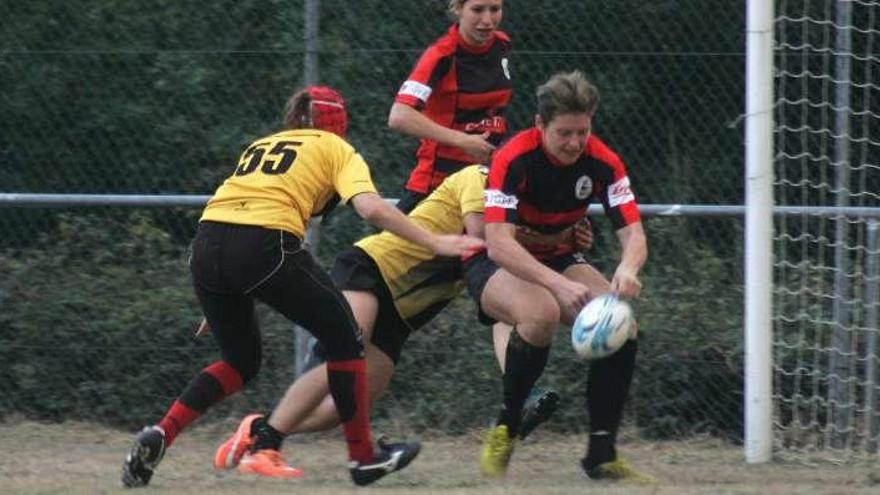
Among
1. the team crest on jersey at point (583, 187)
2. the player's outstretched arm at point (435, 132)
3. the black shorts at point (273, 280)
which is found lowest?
the black shorts at point (273, 280)

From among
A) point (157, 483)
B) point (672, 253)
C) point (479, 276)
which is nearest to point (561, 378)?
point (672, 253)

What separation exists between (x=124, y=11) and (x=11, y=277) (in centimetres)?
149

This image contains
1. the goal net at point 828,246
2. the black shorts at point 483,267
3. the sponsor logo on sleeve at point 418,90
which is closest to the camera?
the black shorts at point 483,267

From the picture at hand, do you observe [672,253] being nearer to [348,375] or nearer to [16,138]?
[348,375]

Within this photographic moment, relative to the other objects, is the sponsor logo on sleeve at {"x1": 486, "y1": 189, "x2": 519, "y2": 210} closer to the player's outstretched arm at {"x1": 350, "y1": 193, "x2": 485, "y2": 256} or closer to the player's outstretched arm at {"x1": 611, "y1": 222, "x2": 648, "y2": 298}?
the player's outstretched arm at {"x1": 350, "y1": 193, "x2": 485, "y2": 256}

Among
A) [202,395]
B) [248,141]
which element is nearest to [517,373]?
[202,395]

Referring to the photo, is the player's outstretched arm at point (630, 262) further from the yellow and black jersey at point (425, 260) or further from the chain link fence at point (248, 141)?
the chain link fence at point (248, 141)

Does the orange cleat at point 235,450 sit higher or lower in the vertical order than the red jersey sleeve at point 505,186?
lower

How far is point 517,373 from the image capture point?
24.2ft

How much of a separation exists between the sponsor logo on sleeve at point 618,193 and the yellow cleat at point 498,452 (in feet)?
3.26

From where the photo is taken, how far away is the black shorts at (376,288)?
25.8 feet

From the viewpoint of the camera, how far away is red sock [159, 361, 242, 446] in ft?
23.8

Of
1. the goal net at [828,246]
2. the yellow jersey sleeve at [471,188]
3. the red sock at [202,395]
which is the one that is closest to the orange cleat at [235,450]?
the red sock at [202,395]

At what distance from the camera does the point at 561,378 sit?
9406 millimetres
